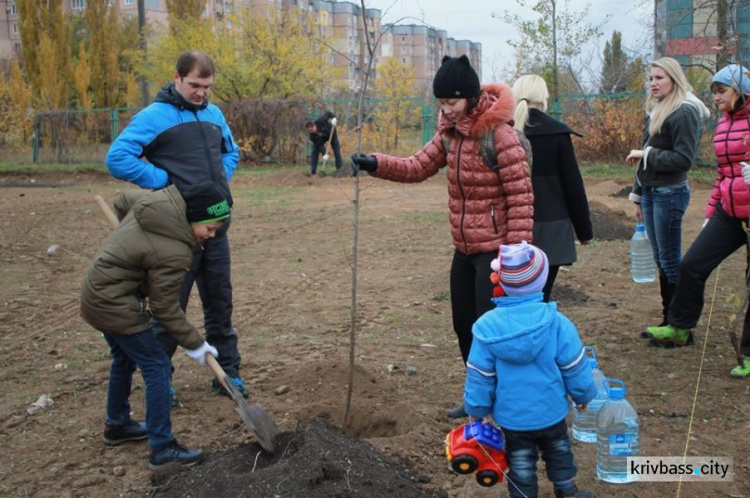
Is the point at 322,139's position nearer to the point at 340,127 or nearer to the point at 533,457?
the point at 340,127

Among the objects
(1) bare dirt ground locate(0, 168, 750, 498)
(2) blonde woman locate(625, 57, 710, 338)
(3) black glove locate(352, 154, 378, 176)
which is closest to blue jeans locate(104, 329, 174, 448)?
(1) bare dirt ground locate(0, 168, 750, 498)

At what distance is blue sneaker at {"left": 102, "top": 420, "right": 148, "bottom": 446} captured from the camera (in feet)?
14.3

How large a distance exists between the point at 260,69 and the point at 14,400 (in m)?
26.4

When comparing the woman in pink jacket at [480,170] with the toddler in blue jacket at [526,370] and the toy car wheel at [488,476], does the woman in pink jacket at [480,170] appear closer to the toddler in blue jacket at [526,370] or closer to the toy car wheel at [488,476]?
the toddler in blue jacket at [526,370]

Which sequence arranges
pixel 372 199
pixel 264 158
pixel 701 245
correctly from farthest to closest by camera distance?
pixel 264 158, pixel 372 199, pixel 701 245

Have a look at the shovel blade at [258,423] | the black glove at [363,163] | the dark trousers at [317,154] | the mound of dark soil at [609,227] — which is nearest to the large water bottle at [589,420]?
the black glove at [363,163]

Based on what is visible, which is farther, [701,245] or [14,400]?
[701,245]

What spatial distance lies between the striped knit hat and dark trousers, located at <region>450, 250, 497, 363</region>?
3.02 ft

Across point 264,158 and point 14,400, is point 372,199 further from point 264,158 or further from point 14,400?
point 14,400

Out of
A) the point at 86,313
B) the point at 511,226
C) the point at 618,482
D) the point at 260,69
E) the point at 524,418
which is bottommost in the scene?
the point at 618,482

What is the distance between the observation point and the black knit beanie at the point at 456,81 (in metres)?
4.09

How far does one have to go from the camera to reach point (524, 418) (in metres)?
3.22

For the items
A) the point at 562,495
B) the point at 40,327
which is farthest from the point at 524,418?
the point at 40,327

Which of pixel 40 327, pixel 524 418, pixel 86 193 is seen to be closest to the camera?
pixel 524 418
